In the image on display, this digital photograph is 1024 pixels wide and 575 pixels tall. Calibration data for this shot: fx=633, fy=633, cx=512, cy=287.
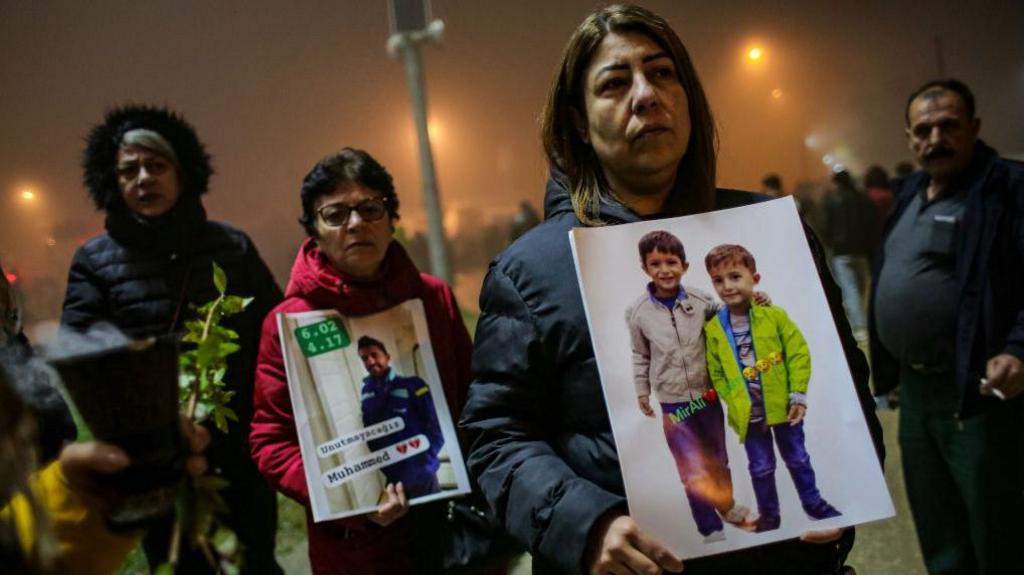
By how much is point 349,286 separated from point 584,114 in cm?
77

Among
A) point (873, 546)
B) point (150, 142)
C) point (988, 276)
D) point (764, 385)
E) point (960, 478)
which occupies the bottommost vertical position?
point (873, 546)

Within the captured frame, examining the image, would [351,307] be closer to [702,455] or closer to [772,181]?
[702,455]

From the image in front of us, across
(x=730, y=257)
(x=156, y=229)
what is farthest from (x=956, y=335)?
(x=156, y=229)

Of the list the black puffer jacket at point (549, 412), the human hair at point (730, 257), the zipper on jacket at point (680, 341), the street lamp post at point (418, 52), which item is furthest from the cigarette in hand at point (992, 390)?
the street lamp post at point (418, 52)

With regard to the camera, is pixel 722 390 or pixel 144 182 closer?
pixel 722 390

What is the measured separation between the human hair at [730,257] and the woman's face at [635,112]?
168 mm

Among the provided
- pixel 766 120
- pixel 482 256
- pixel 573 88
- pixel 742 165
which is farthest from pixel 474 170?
pixel 573 88

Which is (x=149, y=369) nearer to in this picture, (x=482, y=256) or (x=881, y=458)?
(x=881, y=458)

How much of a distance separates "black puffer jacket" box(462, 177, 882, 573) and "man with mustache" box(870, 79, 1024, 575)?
133cm

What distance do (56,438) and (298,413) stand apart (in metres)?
0.67

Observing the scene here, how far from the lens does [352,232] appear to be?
5.21 feet

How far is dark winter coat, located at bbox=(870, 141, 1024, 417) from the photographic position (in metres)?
1.98

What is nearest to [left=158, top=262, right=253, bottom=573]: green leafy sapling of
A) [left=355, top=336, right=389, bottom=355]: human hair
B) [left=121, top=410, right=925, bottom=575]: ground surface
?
[left=355, top=336, right=389, bottom=355]: human hair

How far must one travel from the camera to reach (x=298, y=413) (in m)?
1.46
